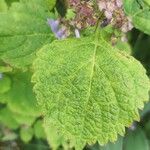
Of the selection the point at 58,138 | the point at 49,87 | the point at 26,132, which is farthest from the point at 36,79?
the point at 26,132

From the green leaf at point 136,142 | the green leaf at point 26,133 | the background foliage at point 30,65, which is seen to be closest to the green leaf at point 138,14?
Answer: the background foliage at point 30,65

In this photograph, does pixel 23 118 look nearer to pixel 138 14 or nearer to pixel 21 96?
pixel 21 96

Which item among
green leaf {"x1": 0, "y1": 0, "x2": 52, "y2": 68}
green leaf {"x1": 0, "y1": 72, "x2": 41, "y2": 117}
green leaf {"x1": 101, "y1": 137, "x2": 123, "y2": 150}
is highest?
green leaf {"x1": 0, "y1": 0, "x2": 52, "y2": 68}

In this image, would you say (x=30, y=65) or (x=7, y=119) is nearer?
(x=30, y=65)

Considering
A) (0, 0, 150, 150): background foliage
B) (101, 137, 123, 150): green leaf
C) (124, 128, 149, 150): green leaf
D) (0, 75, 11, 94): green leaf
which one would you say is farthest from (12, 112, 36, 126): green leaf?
(124, 128, 149, 150): green leaf

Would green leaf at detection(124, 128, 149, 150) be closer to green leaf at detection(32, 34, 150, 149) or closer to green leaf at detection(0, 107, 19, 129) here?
green leaf at detection(0, 107, 19, 129)

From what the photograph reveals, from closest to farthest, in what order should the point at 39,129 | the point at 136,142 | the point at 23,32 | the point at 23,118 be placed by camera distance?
the point at 23,32, the point at 23,118, the point at 39,129, the point at 136,142

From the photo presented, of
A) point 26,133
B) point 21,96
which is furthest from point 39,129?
point 21,96
